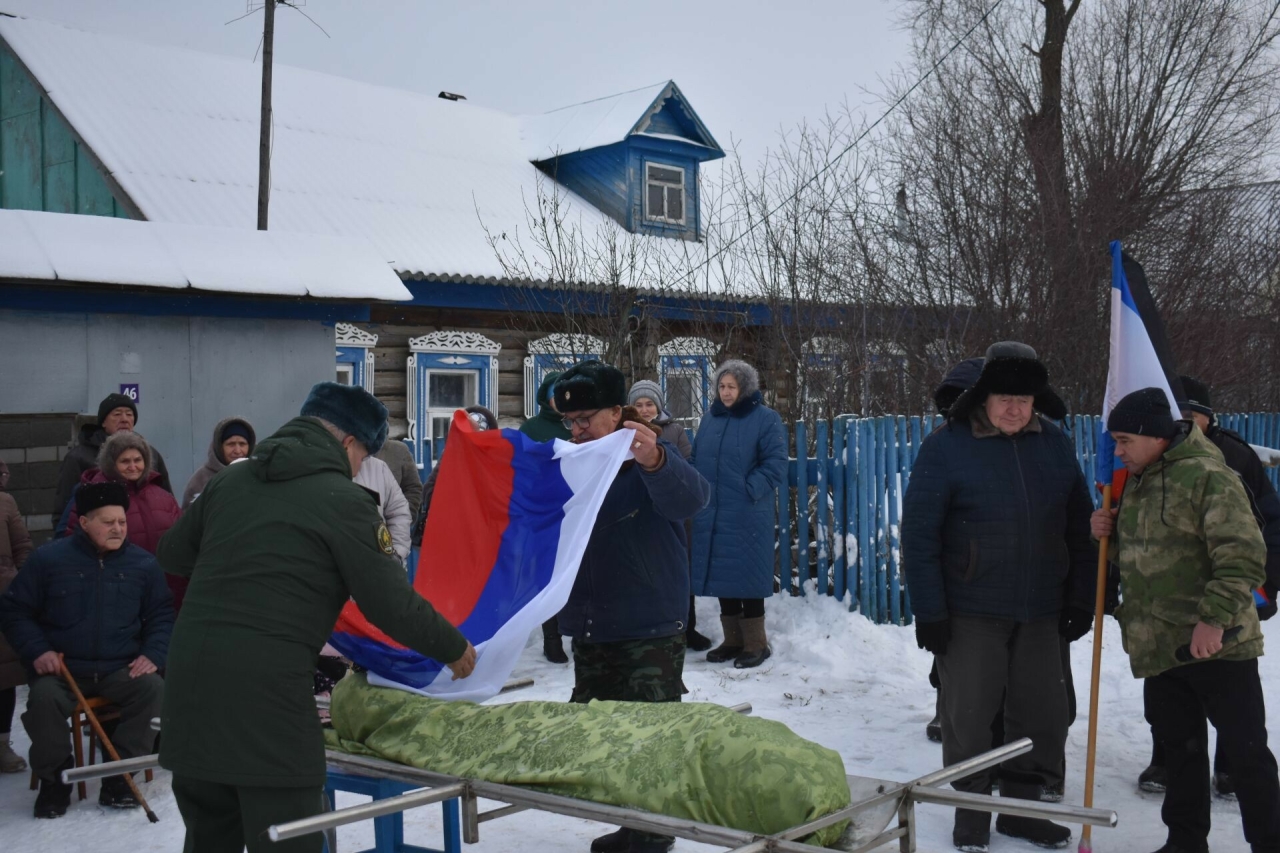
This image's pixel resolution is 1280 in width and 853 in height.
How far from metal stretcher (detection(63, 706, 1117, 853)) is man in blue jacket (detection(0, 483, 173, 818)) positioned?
206cm

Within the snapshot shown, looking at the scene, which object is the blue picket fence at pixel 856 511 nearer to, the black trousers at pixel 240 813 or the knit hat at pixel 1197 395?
the knit hat at pixel 1197 395

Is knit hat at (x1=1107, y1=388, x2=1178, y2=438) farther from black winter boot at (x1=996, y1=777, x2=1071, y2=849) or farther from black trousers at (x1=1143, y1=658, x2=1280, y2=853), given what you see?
black winter boot at (x1=996, y1=777, x2=1071, y2=849)

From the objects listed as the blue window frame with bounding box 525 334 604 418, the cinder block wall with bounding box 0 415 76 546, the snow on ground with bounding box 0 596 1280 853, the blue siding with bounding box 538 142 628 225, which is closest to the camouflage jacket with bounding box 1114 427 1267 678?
the snow on ground with bounding box 0 596 1280 853

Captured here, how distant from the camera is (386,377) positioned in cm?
1360

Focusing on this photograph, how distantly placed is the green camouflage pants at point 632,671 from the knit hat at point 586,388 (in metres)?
0.92

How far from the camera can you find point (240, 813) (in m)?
3.42

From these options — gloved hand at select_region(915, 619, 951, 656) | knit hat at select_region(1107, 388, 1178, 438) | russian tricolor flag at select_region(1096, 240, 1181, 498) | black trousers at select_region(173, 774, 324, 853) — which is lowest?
black trousers at select_region(173, 774, 324, 853)

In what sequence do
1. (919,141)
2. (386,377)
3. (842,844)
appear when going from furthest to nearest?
(386,377)
(919,141)
(842,844)

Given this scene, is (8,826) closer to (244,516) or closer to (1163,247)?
(244,516)

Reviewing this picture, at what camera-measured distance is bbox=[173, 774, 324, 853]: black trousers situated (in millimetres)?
3314

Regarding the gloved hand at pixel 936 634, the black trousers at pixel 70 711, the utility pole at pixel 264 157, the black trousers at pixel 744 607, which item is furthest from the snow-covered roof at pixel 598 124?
the gloved hand at pixel 936 634

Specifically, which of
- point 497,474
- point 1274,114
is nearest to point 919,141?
point 1274,114

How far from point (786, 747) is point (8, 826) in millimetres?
3811

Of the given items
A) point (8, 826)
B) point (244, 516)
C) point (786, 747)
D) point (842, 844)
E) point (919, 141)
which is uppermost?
Result: point (919, 141)
